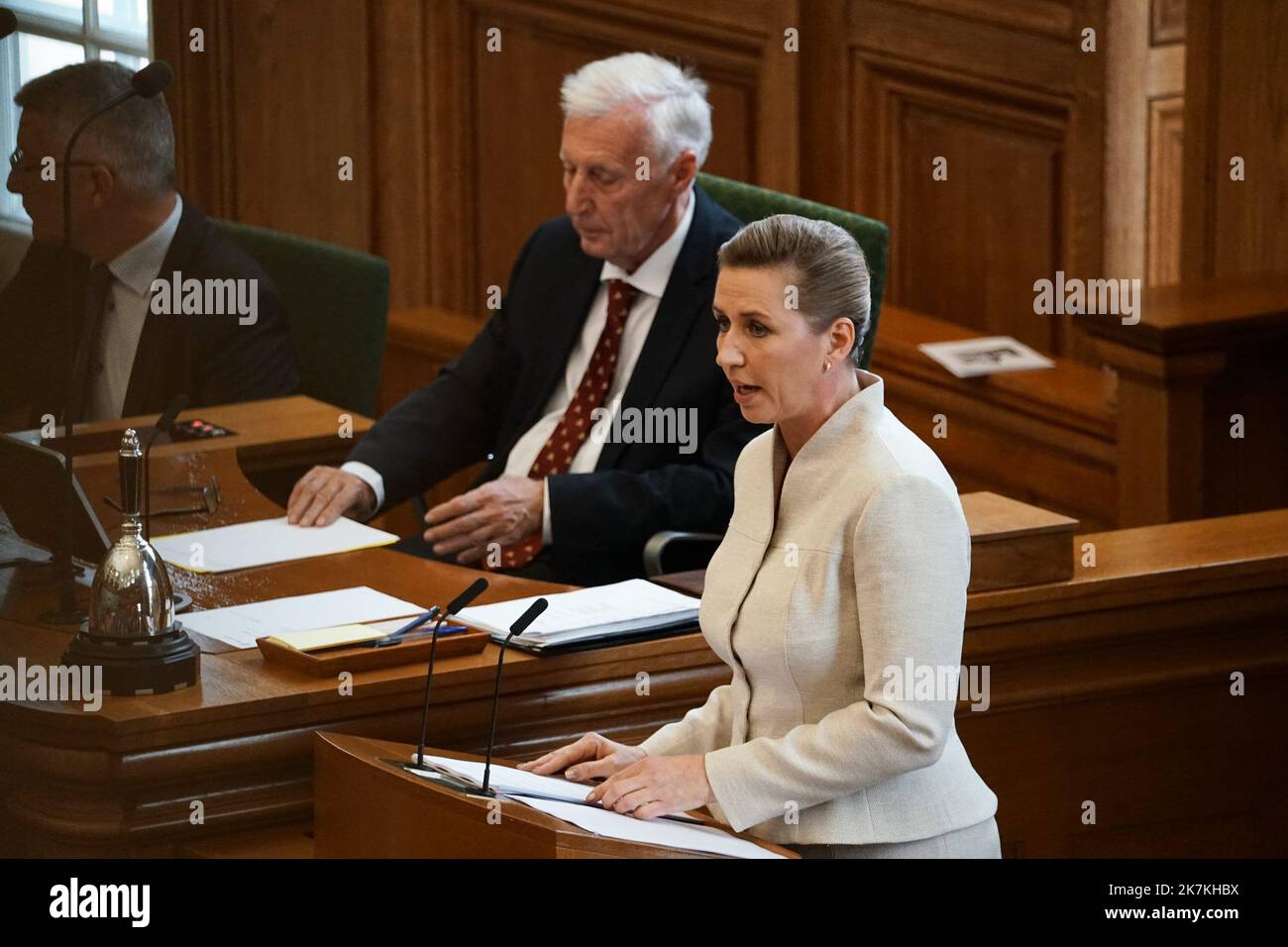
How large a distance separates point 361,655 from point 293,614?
323 millimetres

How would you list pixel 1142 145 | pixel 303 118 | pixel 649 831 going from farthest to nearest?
1. pixel 303 118
2. pixel 1142 145
3. pixel 649 831

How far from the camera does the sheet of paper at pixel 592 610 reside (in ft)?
8.56

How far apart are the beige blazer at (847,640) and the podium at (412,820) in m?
0.09

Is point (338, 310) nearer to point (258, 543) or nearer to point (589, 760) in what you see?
point (258, 543)

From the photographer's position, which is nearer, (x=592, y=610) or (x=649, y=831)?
(x=649, y=831)

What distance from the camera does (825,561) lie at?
2131mm

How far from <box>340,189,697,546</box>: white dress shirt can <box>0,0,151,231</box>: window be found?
1097mm

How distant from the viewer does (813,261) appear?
2.16 meters

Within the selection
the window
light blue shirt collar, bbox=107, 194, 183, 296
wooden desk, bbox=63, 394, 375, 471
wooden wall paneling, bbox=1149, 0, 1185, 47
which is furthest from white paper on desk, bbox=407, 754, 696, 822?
wooden wall paneling, bbox=1149, 0, 1185, 47

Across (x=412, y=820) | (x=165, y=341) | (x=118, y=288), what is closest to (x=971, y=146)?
(x=165, y=341)

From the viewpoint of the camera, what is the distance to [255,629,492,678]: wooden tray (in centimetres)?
243

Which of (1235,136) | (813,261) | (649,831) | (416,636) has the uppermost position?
(1235,136)
